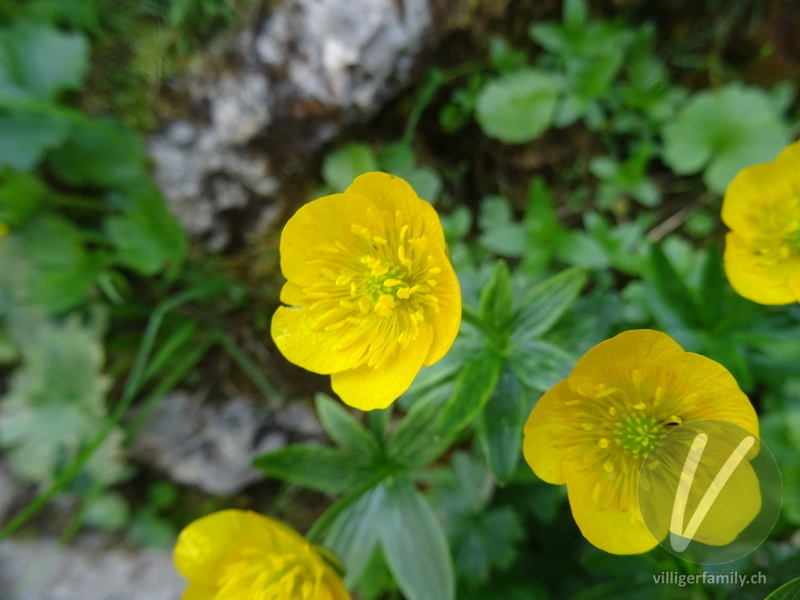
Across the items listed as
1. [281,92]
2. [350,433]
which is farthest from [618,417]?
[281,92]

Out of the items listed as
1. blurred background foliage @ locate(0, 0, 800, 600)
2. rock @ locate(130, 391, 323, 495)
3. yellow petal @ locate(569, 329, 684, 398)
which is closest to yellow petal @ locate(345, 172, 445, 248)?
yellow petal @ locate(569, 329, 684, 398)

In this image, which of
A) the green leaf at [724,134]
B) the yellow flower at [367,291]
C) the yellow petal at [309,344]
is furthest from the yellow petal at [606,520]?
the green leaf at [724,134]

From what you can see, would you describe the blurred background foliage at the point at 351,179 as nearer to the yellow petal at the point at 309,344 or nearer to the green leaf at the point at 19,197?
the green leaf at the point at 19,197

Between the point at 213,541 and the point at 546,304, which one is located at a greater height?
the point at 213,541

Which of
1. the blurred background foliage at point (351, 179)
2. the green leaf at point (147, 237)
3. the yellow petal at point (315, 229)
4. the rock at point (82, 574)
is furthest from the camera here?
the rock at point (82, 574)

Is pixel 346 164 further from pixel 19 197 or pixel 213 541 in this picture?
pixel 213 541

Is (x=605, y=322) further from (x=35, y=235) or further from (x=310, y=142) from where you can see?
(x=35, y=235)

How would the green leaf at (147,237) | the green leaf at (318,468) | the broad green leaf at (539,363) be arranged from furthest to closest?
1. the green leaf at (147,237)
2. the green leaf at (318,468)
3. the broad green leaf at (539,363)
